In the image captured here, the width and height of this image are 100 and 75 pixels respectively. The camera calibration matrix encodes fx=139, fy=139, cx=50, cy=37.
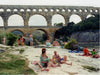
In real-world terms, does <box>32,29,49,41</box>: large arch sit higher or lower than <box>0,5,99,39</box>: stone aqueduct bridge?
lower

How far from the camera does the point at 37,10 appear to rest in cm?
3738

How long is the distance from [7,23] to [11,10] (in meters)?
3.52

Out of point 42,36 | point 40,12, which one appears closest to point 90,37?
point 40,12

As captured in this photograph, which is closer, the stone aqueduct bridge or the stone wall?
the stone wall

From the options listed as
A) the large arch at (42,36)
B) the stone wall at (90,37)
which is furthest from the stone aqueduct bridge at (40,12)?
the stone wall at (90,37)

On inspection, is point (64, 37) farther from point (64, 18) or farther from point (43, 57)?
point (43, 57)

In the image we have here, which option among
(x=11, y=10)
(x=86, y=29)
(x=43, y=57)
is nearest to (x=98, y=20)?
(x=86, y=29)

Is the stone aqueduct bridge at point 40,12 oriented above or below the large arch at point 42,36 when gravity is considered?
above

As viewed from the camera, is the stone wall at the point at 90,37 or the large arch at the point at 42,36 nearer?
the stone wall at the point at 90,37

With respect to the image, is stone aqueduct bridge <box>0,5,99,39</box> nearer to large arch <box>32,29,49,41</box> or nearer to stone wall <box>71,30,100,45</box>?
large arch <box>32,29,49,41</box>

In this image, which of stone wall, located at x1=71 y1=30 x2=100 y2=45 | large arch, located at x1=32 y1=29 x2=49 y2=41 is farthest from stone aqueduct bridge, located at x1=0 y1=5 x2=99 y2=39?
stone wall, located at x1=71 y1=30 x2=100 y2=45

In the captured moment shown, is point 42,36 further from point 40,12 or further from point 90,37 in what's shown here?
point 90,37

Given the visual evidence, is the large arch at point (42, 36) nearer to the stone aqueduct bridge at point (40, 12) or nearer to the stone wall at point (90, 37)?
the stone aqueduct bridge at point (40, 12)

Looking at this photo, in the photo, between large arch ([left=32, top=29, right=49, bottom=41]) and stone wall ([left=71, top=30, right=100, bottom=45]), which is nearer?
stone wall ([left=71, top=30, right=100, bottom=45])
